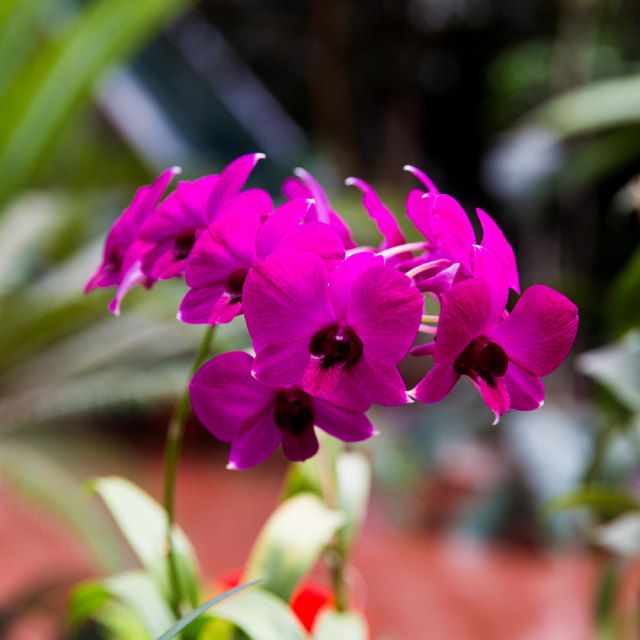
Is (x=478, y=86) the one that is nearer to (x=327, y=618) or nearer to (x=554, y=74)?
(x=554, y=74)

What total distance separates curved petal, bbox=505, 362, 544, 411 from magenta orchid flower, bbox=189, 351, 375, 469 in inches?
3.5

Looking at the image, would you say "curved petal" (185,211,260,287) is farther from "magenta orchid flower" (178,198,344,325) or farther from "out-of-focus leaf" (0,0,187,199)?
"out-of-focus leaf" (0,0,187,199)

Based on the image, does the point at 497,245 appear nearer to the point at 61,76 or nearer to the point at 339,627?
the point at 339,627

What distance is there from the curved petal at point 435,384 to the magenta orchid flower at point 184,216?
0.51ft

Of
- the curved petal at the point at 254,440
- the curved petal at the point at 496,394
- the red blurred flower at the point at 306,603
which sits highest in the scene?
the curved petal at the point at 254,440

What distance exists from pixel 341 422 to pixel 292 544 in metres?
0.20

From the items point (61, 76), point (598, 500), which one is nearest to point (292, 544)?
point (598, 500)

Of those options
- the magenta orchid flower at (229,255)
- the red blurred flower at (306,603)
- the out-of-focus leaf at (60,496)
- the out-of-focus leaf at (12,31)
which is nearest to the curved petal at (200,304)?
the magenta orchid flower at (229,255)

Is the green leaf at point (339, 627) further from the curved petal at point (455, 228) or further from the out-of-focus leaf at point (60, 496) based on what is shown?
the out-of-focus leaf at point (60, 496)

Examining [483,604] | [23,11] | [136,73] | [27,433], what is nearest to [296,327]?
[27,433]

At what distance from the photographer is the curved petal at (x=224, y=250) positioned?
1.73 feet

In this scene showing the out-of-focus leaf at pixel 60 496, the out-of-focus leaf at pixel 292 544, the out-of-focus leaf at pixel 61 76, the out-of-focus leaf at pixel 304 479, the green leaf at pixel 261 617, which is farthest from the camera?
the out-of-focus leaf at pixel 61 76

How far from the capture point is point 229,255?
1.75 ft

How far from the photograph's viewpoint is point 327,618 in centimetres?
68
